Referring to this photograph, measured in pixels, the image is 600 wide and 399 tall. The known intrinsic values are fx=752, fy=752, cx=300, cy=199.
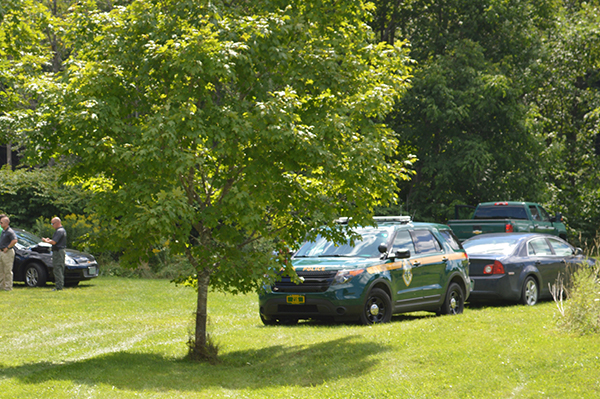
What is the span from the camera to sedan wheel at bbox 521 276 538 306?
15.1 m

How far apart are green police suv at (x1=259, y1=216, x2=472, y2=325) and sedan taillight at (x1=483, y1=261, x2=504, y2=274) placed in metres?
0.82

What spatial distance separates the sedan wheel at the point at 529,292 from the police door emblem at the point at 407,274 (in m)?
3.15

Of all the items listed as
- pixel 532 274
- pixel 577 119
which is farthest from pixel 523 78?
pixel 532 274

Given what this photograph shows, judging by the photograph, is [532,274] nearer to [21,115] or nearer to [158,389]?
[158,389]

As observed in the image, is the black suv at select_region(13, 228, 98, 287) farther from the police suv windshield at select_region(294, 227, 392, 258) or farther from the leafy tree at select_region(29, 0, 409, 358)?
the leafy tree at select_region(29, 0, 409, 358)

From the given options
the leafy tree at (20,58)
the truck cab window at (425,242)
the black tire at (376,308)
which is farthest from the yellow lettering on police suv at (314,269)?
the leafy tree at (20,58)

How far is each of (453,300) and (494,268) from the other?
1.45 meters

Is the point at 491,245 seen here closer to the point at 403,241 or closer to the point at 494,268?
the point at 494,268

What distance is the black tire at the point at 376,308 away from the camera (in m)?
12.4

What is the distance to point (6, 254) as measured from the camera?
61.7 ft

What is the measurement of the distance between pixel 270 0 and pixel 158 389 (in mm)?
5438

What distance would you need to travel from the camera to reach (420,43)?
104 feet

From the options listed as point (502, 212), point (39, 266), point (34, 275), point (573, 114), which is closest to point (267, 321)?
point (39, 266)

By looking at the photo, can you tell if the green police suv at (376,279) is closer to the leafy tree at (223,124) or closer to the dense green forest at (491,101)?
the leafy tree at (223,124)
